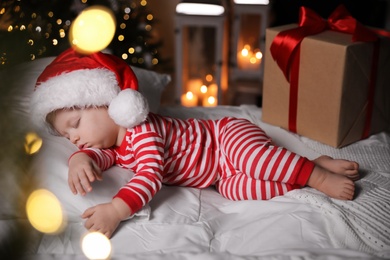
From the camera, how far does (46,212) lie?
1.08m

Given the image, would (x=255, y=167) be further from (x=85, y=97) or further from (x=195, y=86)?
(x=195, y=86)

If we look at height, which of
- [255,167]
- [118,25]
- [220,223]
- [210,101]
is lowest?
[210,101]

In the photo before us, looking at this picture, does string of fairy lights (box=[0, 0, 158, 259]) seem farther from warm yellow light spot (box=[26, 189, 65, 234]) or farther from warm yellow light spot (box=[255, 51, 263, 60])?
warm yellow light spot (box=[255, 51, 263, 60])

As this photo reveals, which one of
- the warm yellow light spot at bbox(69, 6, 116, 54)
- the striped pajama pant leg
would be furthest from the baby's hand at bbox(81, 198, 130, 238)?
the warm yellow light spot at bbox(69, 6, 116, 54)

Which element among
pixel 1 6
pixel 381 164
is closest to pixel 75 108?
pixel 1 6

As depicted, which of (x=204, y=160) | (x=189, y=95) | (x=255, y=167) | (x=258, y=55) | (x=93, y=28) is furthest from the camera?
(x=258, y=55)

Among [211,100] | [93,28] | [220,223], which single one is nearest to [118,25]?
[93,28]

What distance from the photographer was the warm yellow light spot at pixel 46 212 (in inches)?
41.6

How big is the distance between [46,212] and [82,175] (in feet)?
0.40

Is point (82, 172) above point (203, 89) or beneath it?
above

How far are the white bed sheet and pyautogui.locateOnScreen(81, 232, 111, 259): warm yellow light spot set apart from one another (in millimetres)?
15

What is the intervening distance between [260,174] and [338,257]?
38 centimetres

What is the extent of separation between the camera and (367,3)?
9.68ft

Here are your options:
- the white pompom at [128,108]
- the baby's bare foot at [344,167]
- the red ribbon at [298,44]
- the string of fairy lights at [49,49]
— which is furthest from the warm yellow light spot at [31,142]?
the red ribbon at [298,44]
